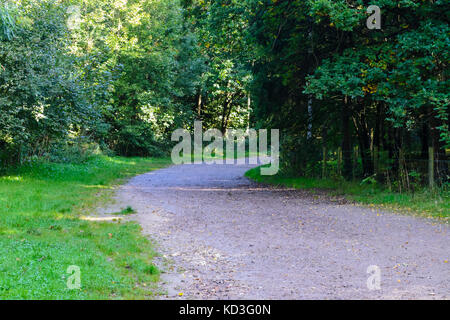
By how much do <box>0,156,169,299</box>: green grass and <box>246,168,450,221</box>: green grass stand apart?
6787mm

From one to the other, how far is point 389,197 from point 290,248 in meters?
6.35

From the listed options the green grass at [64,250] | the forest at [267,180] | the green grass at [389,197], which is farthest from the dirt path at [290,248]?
the green grass at [389,197]

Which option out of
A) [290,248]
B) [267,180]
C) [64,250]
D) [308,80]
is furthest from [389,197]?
[64,250]

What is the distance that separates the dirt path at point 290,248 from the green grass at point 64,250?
471 mm

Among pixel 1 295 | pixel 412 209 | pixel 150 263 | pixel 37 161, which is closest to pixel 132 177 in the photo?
pixel 37 161

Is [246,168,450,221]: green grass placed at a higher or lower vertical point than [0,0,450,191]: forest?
lower

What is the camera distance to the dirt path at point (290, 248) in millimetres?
5703

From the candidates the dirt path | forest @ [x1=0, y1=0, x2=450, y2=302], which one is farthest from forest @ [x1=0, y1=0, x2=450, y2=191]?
the dirt path

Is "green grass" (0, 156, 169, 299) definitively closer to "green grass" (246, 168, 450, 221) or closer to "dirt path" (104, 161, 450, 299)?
"dirt path" (104, 161, 450, 299)

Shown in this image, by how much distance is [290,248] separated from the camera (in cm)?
793

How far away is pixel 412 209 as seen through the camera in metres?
11.7

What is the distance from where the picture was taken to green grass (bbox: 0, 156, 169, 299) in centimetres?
538

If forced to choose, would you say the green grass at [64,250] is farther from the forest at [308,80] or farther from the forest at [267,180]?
the forest at [308,80]

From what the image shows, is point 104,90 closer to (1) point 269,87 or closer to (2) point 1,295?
(1) point 269,87
